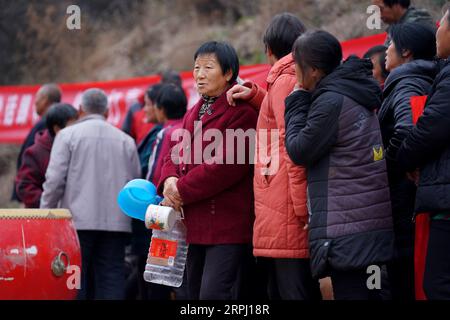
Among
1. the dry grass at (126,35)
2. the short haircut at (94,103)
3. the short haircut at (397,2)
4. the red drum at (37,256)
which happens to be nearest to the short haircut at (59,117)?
the short haircut at (94,103)

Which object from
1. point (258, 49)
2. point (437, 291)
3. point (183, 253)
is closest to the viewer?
point (437, 291)

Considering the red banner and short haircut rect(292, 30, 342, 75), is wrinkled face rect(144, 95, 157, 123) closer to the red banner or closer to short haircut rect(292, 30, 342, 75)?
the red banner

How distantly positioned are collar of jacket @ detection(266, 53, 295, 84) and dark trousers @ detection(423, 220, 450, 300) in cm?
121

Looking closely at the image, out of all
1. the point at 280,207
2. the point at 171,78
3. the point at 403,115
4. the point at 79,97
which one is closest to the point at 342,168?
the point at 280,207

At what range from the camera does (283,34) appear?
4.94 meters

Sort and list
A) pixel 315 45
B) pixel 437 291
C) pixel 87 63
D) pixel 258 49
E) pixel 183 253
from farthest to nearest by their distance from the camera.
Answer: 1. pixel 87 63
2. pixel 258 49
3. pixel 183 253
4. pixel 315 45
5. pixel 437 291

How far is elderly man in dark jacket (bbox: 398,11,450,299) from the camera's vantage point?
405 cm

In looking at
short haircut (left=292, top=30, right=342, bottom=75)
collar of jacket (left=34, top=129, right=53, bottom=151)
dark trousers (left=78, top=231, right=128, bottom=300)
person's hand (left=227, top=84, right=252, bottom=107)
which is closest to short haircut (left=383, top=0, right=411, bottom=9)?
person's hand (left=227, top=84, right=252, bottom=107)

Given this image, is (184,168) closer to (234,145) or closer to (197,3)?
(234,145)

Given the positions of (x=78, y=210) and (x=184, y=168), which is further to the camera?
(x=78, y=210)

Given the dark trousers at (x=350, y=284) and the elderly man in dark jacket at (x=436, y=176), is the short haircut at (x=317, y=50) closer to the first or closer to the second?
the elderly man in dark jacket at (x=436, y=176)

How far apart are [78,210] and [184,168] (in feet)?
6.14

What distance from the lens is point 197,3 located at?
14242 millimetres

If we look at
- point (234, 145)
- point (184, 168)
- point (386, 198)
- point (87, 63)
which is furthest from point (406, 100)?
point (87, 63)
